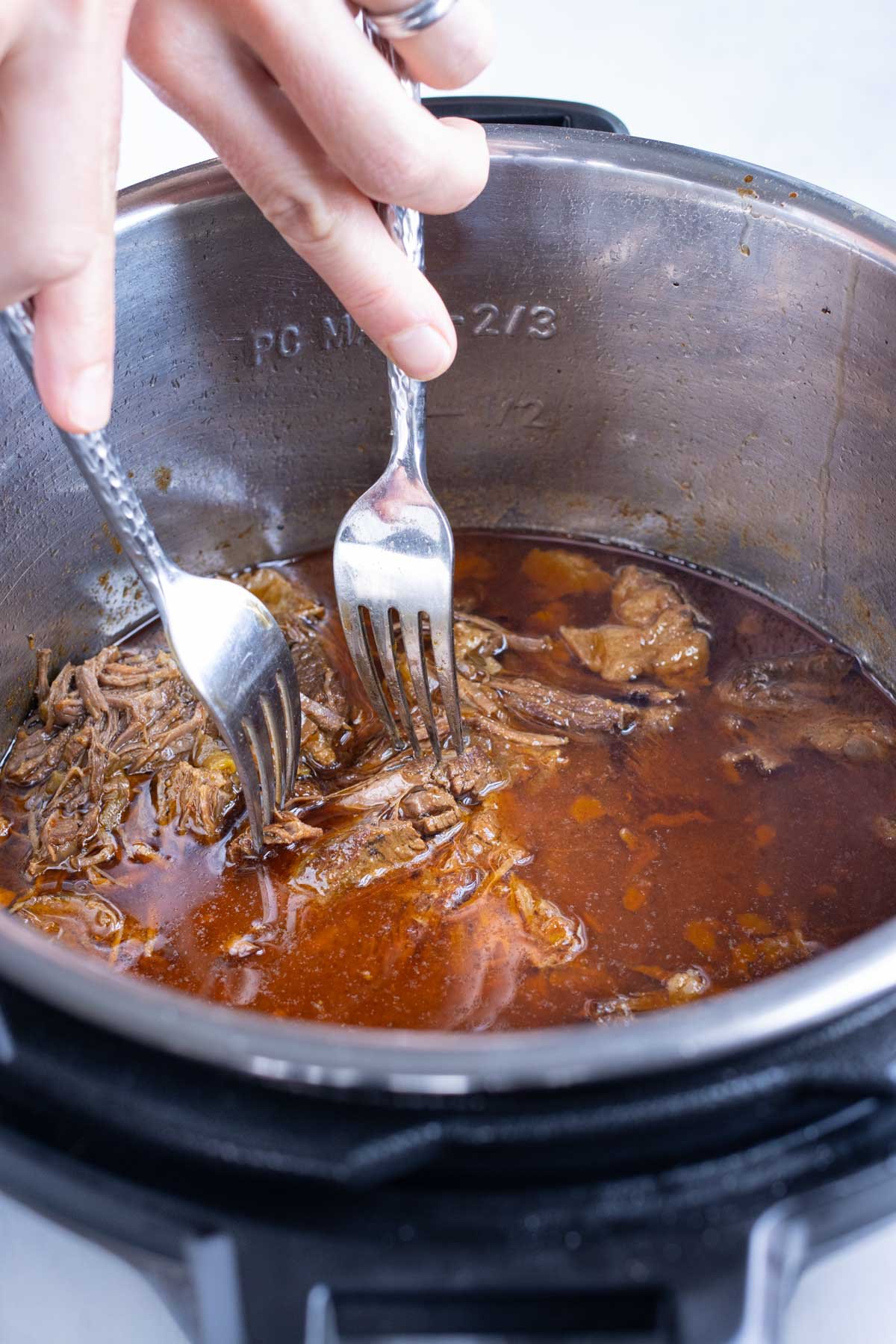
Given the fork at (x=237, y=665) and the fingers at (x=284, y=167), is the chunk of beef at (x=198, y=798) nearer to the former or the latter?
the fork at (x=237, y=665)

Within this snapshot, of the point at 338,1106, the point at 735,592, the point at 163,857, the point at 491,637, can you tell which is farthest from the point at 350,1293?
the point at 735,592

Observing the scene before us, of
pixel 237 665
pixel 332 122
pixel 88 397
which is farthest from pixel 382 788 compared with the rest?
pixel 332 122

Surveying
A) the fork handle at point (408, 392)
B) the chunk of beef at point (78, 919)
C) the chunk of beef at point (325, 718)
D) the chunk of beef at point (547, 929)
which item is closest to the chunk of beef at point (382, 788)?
the chunk of beef at point (325, 718)

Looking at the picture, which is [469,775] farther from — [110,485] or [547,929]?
[110,485]

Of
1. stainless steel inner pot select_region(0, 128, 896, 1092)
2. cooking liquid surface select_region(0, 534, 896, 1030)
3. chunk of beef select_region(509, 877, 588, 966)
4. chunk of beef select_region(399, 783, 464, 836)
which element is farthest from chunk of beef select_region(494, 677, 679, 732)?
stainless steel inner pot select_region(0, 128, 896, 1092)

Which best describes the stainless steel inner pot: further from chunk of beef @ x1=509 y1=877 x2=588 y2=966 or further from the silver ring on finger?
chunk of beef @ x1=509 y1=877 x2=588 y2=966

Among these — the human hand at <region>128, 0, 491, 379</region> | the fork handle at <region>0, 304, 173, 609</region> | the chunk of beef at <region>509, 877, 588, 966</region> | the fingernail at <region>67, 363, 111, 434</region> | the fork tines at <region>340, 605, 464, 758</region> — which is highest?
the human hand at <region>128, 0, 491, 379</region>

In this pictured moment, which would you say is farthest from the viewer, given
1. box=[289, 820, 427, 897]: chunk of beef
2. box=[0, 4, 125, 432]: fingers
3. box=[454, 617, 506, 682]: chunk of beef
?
box=[454, 617, 506, 682]: chunk of beef
